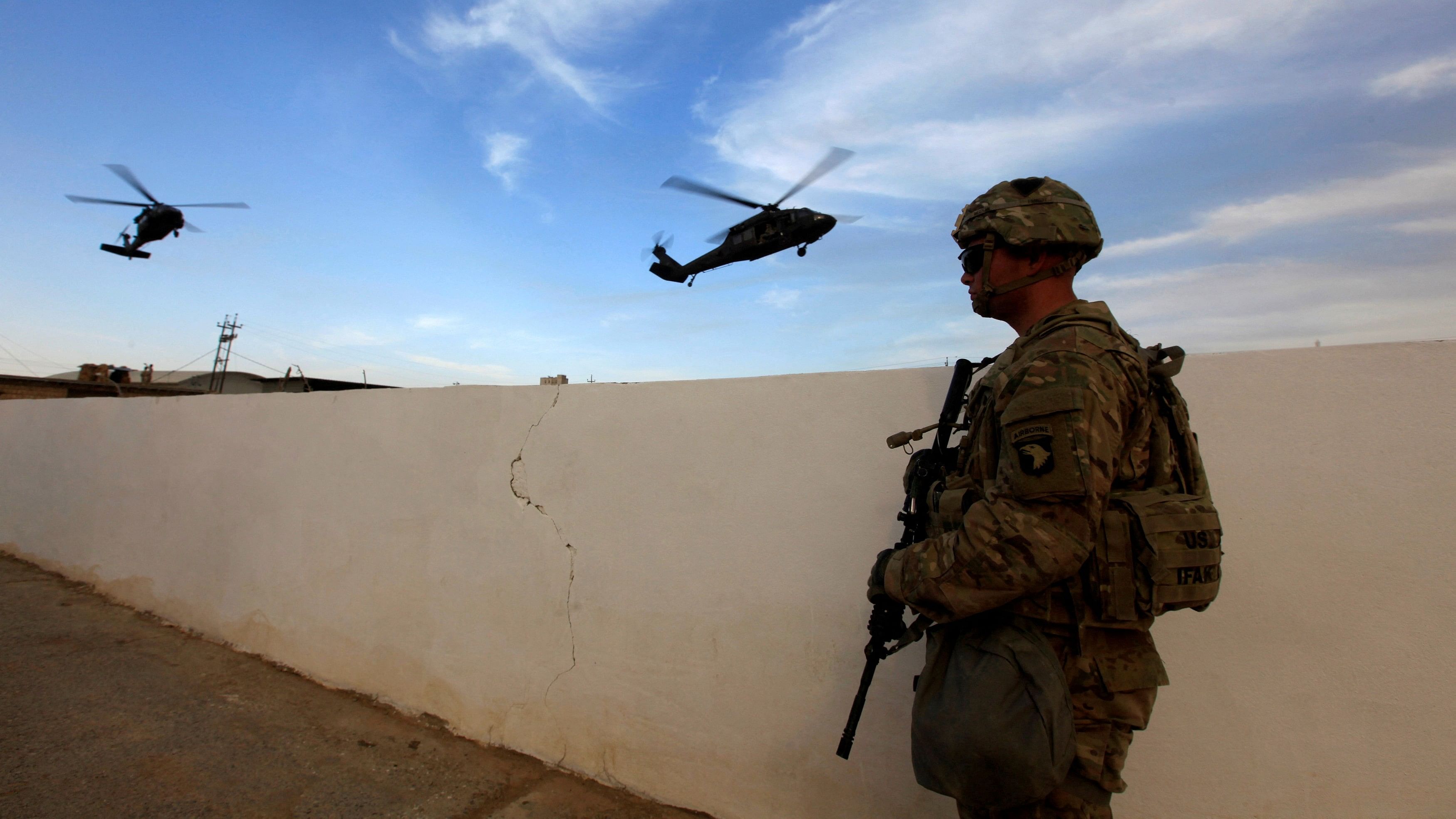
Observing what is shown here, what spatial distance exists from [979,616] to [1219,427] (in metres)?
0.94

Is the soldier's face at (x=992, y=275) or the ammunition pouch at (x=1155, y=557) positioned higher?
the soldier's face at (x=992, y=275)

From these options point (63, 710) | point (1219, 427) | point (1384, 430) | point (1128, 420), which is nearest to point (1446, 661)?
point (1384, 430)

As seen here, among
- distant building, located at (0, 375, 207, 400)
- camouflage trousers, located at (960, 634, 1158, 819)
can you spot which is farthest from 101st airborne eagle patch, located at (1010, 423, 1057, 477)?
distant building, located at (0, 375, 207, 400)

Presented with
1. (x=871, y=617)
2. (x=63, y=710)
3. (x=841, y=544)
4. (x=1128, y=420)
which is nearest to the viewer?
(x=1128, y=420)

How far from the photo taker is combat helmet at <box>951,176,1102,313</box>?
53.9 inches

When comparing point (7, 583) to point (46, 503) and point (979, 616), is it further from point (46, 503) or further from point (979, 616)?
point (979, 616)

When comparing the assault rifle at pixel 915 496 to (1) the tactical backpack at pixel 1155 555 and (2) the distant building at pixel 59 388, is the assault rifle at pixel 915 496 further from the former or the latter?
(2) the distant building at pixel 59 388

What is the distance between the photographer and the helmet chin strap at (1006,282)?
4.64 ft

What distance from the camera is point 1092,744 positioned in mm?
1231

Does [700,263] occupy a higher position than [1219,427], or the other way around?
[700,263]

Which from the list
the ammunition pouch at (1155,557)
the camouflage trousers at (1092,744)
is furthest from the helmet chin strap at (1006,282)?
the camouflage trousers at (1092,744)

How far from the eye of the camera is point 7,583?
5281mm

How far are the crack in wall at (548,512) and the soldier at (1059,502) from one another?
1.66 metres

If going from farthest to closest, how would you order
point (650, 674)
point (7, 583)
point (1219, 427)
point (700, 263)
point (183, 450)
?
1. point (700, 263)
2. point (7, 583)
3. point (183, 450)
4. point (650, 674)
5. point (1219, 427)
